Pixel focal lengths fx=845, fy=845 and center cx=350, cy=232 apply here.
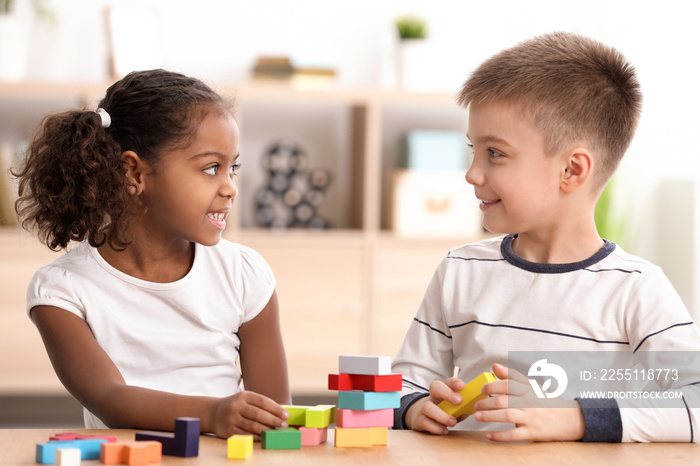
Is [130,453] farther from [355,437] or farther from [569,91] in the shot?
[569,91]

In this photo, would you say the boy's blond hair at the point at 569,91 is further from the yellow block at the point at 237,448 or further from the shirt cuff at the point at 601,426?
the yellow block at the point at 237,448

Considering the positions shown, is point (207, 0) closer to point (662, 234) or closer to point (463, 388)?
point (662, 234)

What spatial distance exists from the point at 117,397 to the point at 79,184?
0.41m

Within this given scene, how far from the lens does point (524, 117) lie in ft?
4.13

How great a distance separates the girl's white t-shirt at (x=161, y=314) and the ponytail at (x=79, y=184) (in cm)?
4

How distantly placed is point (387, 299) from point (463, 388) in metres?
2.27

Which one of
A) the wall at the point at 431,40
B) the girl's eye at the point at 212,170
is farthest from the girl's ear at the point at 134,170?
the wall at the point at 431,40

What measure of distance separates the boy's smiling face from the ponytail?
58 cm

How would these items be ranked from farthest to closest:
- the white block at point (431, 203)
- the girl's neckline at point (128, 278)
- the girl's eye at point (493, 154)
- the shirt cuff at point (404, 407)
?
the white block at point (431, 203)
the girl's neckline at point (128, 278)
the girl's eye at point (493, 154)
the shirt cuff at point (404, 407)

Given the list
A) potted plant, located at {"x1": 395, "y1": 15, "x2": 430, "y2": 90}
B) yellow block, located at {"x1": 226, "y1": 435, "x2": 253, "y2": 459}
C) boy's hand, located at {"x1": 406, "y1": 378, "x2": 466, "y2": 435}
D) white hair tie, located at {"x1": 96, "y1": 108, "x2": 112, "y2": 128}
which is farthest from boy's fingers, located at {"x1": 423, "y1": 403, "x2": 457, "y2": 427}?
potted plant, located at {"x1": 395, "y1": 15, "x2": 430, "y2": 90}

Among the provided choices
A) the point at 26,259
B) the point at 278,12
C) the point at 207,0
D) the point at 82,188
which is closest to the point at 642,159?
the point at 278,12

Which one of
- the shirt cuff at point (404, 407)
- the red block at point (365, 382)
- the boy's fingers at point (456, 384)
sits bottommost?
the shirt cuff at point (404, 407)

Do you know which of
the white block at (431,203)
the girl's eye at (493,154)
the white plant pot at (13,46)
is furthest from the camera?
the white block at (431,203)

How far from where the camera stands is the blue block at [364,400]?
967 mm
